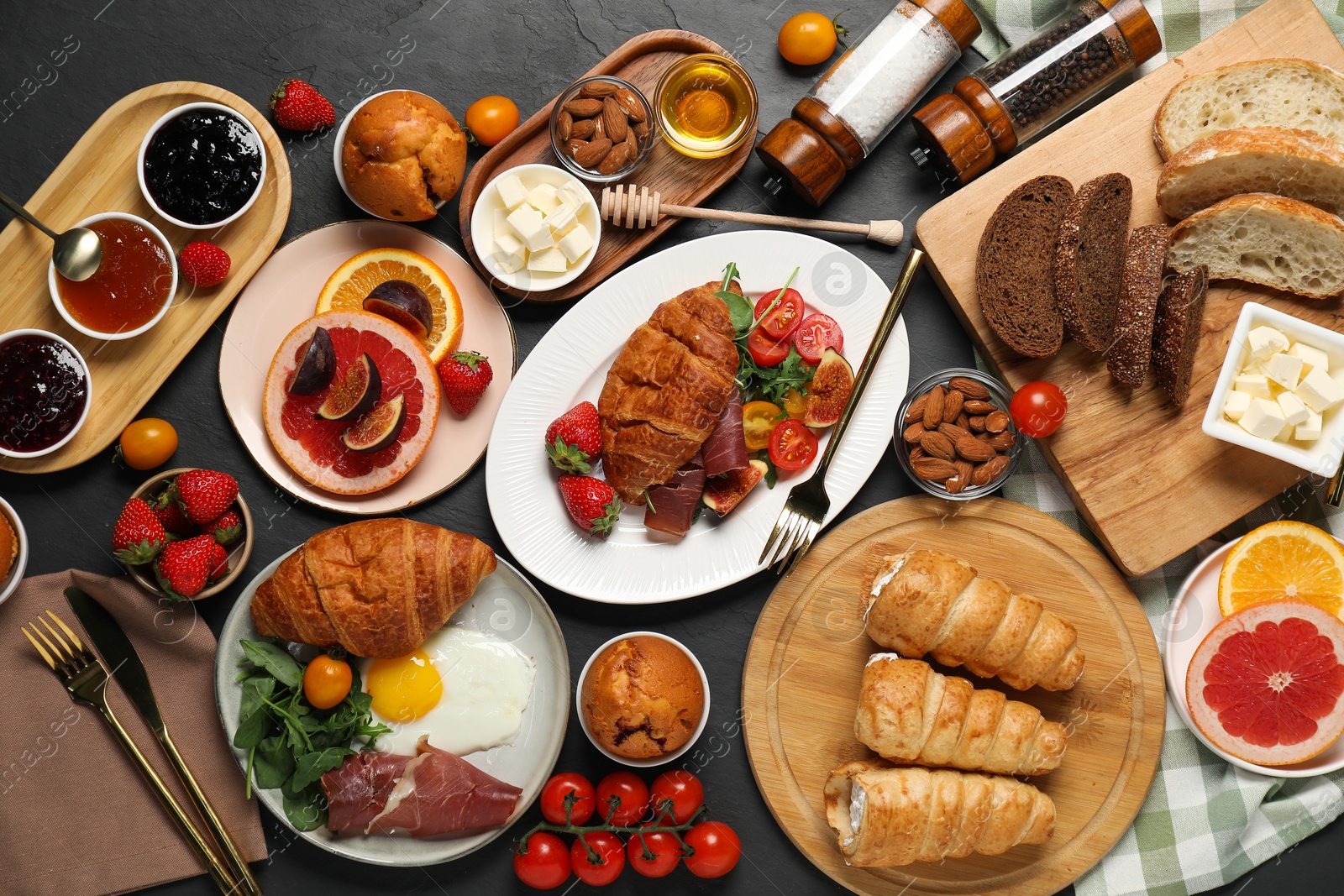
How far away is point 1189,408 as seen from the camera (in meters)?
3.40

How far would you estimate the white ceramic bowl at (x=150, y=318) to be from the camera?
3.20m

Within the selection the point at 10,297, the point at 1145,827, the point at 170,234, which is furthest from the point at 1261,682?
the point at 10,297

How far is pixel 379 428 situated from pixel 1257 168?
3761 mm

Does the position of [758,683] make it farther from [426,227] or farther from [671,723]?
[426,227]

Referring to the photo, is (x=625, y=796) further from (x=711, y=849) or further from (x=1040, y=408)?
(x=1040, y=408)

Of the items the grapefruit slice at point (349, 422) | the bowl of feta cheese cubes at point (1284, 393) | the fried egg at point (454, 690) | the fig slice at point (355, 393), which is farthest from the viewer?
the fried egg at point (454, 690)

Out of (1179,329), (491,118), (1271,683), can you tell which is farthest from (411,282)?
(1271,683)

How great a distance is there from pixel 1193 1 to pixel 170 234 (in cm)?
462

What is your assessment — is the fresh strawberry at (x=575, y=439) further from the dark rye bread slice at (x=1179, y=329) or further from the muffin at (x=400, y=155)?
the dark rye bread slice at (x=1179, y=329)

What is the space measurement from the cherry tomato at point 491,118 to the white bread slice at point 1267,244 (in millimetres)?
2891

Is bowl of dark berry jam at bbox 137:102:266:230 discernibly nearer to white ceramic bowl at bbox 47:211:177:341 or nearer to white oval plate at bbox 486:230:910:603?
white ceramic bowl at bbox 47:211:177:341

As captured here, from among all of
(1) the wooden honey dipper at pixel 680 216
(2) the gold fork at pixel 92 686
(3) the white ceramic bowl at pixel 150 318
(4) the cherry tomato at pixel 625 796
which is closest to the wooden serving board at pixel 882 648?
(4) the cherry tomato at pixel 625 796

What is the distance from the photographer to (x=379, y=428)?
3244 mm

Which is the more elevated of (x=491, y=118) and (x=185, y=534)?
(x=491, y=118)
